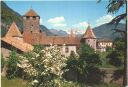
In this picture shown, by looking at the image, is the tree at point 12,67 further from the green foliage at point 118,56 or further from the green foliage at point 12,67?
the green foliage at point 118,56

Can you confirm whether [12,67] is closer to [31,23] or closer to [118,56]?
[118,56]

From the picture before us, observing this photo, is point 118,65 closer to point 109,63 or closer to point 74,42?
point 109,63

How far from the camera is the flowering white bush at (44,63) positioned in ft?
60.0

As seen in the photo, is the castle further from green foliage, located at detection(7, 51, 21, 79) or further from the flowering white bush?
the flowering white bush

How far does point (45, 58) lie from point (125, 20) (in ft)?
19.4

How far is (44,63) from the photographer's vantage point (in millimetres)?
18328

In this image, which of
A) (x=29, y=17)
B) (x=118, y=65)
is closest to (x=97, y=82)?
(x=118, y=65)

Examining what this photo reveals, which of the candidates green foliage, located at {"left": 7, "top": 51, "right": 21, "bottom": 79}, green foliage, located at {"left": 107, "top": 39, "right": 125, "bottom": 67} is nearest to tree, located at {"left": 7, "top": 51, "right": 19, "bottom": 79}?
green foliage, located at {"left": 7, "top": 51, "right": 21, "bottom": 79}

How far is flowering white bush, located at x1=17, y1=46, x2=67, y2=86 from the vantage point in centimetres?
1828

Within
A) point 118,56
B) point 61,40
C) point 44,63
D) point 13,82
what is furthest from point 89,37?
point 44,63

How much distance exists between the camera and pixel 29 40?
266ft

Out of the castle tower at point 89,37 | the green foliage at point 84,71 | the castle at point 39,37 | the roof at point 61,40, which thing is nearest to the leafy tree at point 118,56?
the green foliage at point 84,71

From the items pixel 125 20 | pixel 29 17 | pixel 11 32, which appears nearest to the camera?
pixel 125 20

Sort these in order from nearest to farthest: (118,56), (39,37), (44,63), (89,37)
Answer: (44,63), (118,56), (39,37), (89,37)
